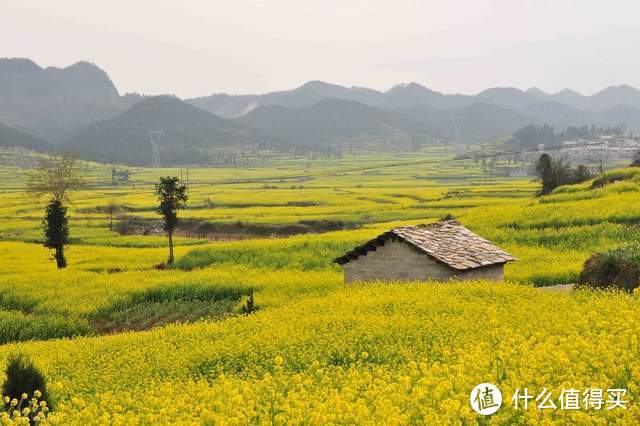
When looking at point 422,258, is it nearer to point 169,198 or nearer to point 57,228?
point 169,198

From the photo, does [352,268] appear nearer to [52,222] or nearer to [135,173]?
[52,222]

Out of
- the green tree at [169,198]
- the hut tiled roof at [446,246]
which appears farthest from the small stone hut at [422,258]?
the green tree at [169,198]

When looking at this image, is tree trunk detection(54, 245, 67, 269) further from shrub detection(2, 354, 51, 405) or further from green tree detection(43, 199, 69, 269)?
shrub detection(2, 354, 51, 405)

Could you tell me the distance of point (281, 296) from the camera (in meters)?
32.5

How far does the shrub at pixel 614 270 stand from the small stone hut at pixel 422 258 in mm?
4507

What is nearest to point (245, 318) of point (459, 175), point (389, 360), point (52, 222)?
point (389, 360)

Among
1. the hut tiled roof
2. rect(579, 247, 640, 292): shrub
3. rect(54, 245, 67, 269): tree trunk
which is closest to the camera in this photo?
rect(579, 247, 640, 292): shrub

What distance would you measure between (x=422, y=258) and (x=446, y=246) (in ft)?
5.38

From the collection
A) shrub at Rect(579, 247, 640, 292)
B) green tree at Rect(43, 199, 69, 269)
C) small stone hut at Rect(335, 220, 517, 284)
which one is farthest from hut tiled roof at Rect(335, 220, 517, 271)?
green tree at Rect(43, 199, 69, 269)

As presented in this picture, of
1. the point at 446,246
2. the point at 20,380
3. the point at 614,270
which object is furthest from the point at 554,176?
the point at 20,380

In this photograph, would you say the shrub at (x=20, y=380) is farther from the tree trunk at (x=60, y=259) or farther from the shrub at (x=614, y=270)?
the tree trunk at (x=60, y=259)

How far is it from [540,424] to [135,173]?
638 ft

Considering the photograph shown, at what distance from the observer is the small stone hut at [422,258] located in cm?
2700

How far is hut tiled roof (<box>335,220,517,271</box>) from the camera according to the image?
26950mm
